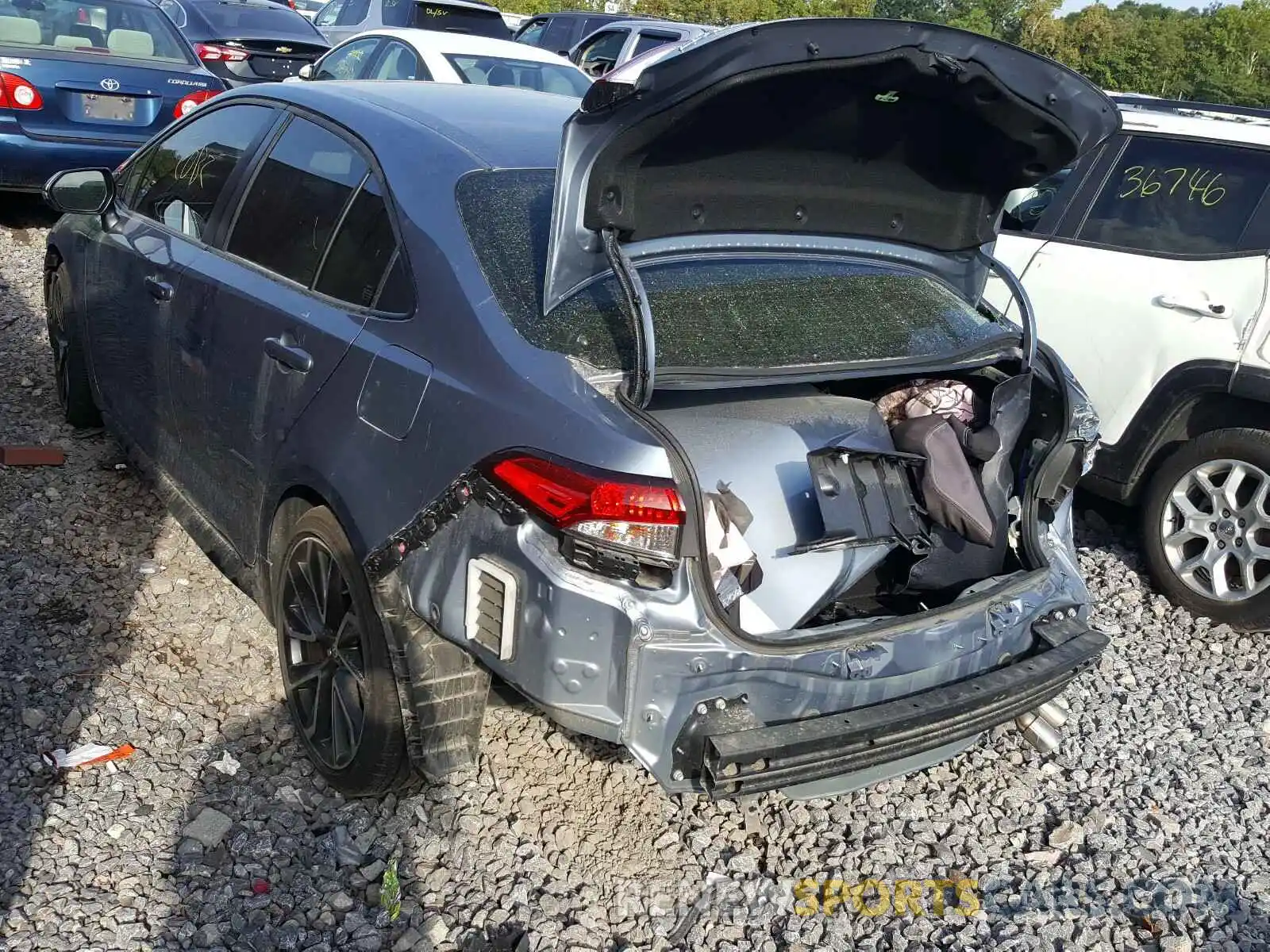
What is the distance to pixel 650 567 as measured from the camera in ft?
7.67

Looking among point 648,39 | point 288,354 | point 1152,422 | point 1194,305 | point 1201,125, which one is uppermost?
point 1201,125

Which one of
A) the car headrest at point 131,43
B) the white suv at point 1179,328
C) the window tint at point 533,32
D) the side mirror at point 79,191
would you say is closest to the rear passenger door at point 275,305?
the side mirror at point 79,191

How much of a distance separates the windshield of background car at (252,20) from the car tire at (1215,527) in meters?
10.2

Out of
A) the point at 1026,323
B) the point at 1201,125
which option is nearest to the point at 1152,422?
the point at 1201,125

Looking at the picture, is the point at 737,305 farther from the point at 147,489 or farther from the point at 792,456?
the point at 147,489

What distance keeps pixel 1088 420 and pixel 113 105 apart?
7149mm

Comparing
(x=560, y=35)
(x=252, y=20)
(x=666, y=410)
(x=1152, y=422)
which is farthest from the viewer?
(x=560, y=35)

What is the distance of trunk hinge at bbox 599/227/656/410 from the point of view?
2395 mm

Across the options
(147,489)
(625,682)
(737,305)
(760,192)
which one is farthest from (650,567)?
(147,489)

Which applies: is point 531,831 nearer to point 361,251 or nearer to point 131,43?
point 361,251

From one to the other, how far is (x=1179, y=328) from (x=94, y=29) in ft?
24.4

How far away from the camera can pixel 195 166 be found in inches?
158

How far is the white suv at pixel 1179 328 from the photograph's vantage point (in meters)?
4.40

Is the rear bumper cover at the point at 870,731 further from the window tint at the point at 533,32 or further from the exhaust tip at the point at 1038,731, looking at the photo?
the window tint at the point at 533,32
